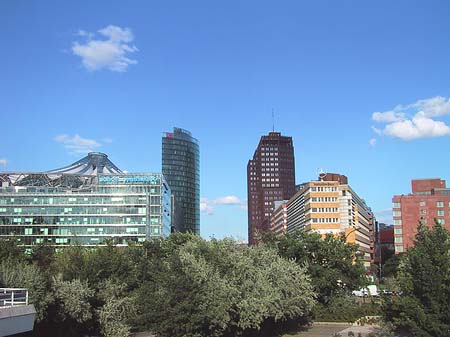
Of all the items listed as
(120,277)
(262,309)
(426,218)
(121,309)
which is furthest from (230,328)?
(426,218)

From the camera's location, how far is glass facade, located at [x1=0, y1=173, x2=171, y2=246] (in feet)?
→ 447

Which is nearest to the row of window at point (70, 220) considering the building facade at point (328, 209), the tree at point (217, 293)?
the building facade at point (328, 209)

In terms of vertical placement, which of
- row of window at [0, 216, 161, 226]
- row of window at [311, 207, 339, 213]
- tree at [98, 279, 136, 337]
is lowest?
tree at [98, 279, 136, 337]

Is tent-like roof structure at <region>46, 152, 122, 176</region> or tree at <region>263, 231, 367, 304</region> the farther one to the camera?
tent-like roof structure at <region>46, 152, 122, 176</region>

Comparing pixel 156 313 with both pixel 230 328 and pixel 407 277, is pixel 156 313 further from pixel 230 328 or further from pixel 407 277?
pixel 407 277

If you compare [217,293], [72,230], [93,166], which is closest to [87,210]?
[72,230]

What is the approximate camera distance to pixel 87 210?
138 metres

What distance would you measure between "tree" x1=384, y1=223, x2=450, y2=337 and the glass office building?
108215mm

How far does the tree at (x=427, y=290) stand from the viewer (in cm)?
→ 2848

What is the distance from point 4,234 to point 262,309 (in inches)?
4648

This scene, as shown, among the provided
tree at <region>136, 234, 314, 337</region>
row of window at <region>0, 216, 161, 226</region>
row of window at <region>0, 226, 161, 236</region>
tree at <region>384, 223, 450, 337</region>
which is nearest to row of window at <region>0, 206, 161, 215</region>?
row of window at <region>0, 216, 161, 226</region>

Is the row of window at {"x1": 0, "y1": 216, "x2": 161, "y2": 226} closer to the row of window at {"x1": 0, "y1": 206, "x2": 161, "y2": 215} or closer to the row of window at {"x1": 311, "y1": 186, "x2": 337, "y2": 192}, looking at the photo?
the row of window at {"x1": 0, "y1": 206, "x2": 161, "y2": 215}

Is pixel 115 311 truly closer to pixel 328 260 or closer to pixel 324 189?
pixel 328 260

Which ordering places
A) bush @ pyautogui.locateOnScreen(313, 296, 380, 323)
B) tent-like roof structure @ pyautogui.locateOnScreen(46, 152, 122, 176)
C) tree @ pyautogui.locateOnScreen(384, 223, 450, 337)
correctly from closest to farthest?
tree @ pyautogui.locateOnScreen(384, 223, 450, 337) < bush @ pyautogui.locateOnScreen(313, 296, 380, 323) < tent-like roof structure @ pyautogui.locateOnScreen(46, 152, 122, 176)
